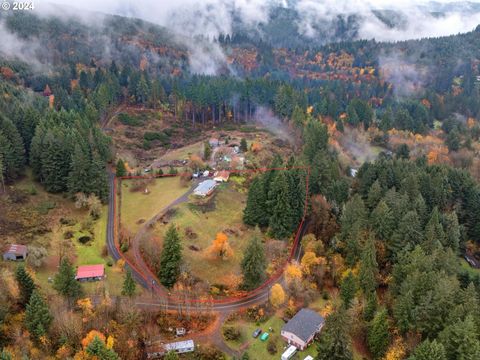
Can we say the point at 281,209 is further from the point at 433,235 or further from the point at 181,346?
the point at 181,346

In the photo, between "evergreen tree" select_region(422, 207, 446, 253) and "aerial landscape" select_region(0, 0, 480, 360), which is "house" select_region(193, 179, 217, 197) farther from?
"evergreen tree" select_region(422, 207, 446, 253)

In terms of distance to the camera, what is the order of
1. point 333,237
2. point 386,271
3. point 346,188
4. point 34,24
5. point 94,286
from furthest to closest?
point 34,24, point 346,188, point 333,237, point 386,271, point 94,286

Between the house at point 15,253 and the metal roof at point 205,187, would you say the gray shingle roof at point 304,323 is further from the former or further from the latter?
the house at point 15,253

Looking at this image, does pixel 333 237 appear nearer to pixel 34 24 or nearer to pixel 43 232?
pixel 43 232

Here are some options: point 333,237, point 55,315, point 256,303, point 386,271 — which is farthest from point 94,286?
point 386,271

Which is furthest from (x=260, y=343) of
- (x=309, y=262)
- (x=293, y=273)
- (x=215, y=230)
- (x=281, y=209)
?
(x=281, y=209)

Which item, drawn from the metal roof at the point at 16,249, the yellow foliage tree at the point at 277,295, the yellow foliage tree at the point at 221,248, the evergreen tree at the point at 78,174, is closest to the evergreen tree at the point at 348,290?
the yellow foliage tree at the point at 277,295
